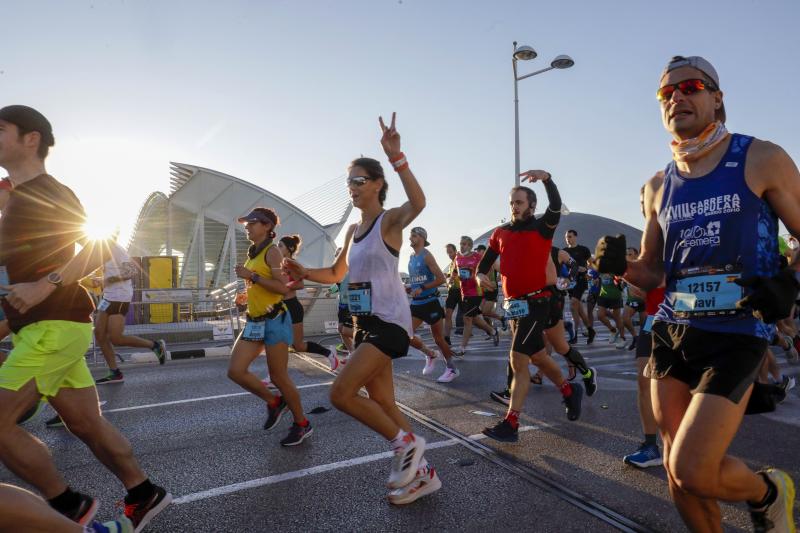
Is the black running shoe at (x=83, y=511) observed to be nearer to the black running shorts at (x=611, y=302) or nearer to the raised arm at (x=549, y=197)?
the raised arm at (x=549, y=197)

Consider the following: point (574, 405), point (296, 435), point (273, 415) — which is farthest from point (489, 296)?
point (296, 435)

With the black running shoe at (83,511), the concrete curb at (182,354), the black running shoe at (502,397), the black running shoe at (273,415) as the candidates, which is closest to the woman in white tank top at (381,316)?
the black running shoe at (83,511)

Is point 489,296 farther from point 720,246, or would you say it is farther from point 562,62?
point 720,246

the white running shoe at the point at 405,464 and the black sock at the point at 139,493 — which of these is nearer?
the black sock at the point at 139,493

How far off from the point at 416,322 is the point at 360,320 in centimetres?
509

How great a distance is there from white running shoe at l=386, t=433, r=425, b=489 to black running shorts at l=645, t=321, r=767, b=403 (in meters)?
1.42

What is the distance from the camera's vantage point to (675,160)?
231 cm

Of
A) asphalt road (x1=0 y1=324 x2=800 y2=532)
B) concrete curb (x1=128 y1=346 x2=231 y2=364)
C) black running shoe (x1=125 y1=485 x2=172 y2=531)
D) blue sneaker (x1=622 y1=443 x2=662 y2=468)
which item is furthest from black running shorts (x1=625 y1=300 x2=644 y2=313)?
black running shoe (x1=125 y1=485 x2=172 y2=531)

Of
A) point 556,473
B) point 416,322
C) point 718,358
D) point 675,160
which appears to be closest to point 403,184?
point 675,160

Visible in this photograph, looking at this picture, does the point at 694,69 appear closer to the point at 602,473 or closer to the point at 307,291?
the point at 602,473

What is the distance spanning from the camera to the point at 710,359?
201 cm

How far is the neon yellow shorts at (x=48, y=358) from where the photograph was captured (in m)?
2.49

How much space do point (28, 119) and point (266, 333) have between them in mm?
2312

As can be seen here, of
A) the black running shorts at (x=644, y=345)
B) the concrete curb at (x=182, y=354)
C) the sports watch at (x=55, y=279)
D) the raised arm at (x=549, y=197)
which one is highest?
the raised arm at (x=549, y=197)
